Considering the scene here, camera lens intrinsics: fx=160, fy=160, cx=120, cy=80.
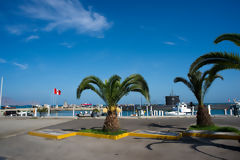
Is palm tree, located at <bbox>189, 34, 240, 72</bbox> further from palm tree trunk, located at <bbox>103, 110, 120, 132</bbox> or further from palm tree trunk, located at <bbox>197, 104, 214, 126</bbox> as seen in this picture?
palm tree trunk, located at <bbox>103, 110, 120, 132</bbox>

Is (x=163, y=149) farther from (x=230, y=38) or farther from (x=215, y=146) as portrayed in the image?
(x=230, y=38)

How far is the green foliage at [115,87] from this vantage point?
31.7 feet

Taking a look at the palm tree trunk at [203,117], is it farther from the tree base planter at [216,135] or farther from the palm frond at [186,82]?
the tree base planter at [216,135]

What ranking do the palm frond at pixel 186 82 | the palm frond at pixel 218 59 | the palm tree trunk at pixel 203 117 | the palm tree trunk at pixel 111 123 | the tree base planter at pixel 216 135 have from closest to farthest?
the palm frond at pixel 218 59, the tree base planter at pixel 216 135, the palm tree trunk at pixel 111 123, the palm tree trunk at pixel 203 117, the palm frond at pixel 186 82

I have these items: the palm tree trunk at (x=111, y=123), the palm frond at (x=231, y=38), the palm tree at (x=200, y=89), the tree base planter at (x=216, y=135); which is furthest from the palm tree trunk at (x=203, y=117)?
the palm tree trunk at (x=111, y=123)

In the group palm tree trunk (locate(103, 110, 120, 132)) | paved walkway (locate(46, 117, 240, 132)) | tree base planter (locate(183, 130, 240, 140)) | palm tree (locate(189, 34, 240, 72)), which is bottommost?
paved walkway (locate(46, 117, 240, 132))

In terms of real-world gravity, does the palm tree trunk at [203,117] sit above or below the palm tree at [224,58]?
below

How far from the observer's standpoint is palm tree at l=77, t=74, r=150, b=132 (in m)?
9.48

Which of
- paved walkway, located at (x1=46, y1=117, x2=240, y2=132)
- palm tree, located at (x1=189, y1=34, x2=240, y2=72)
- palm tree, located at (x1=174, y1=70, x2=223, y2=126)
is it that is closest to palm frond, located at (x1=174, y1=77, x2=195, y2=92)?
palm tree, located at (x1=174, y1=70, x2=223, y2=126)

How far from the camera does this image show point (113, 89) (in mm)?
9797

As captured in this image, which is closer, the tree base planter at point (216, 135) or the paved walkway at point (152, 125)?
the tree base planter at point (216, 135)

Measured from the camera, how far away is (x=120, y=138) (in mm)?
8492

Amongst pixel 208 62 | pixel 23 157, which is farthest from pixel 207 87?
pixel 23 157

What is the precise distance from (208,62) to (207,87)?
4.24 metres
